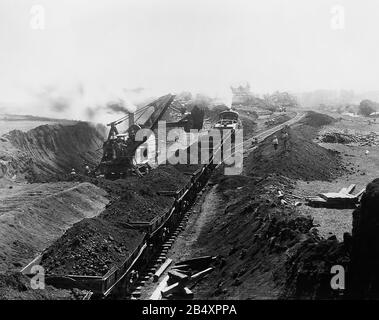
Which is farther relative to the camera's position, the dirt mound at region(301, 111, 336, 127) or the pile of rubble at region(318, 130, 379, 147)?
the dirt mound at region(301, 111, 336, 127)

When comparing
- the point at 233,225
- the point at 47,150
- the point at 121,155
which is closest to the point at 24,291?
the point at 233,225

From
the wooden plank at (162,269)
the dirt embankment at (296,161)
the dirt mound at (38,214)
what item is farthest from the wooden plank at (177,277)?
the dirt embankment at (296,161)

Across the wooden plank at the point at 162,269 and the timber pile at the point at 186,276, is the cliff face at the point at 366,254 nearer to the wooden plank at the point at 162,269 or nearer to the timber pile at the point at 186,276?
the timber pile at the point at 186,276

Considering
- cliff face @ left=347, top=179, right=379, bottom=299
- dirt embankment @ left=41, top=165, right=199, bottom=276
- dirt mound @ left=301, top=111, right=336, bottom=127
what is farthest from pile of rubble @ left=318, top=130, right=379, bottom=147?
cliff face @ left=347, top=179, right=379, bottom=299

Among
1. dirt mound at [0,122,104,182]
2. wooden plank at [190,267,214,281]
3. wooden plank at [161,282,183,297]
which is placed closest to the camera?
wooden plank at [161,282,183,297]

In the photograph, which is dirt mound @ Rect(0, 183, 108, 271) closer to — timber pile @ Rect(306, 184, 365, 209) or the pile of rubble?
timber pile @ Rect(306, 184, 365, 209)

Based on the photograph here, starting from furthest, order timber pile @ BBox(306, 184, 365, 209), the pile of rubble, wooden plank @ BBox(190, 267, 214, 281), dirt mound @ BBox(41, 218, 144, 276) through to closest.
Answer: the pile of rubble
timber pile @ BBox(306, 184, 365, 209)
wooden plank @ BBox(190, 267, 214, 281)
dirt mound @ BBox(41, 218, 144, 276)
